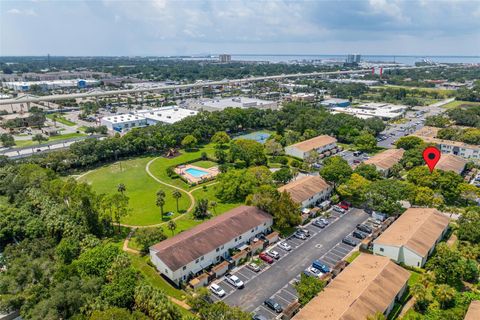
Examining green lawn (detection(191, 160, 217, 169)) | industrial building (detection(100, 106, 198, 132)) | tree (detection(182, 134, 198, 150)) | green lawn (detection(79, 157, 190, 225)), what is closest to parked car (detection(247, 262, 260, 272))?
green lawn (detection(79, 157, 190, 225))

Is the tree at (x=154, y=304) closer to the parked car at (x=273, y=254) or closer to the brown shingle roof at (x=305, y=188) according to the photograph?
the parked car at (x=273, y=254)

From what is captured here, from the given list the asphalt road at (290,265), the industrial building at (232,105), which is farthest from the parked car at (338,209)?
the industrial building at (232,105)

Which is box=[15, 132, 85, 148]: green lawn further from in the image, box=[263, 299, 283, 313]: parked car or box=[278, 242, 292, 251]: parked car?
box=[263, 299, 283, 313]: parked car

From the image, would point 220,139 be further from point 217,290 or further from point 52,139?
point 217,290

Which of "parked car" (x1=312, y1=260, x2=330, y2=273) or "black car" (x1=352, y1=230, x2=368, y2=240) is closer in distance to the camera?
"parked car" (x1=312, y1=260, x2=330, y2=273)

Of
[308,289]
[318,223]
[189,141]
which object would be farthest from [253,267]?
[189,141]

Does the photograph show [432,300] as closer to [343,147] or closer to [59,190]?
[59,190]

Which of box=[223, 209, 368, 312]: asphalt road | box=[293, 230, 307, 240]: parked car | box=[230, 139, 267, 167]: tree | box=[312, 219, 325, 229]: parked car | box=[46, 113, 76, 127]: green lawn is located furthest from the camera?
box=[46, 113, 76, 127]: green lawn
